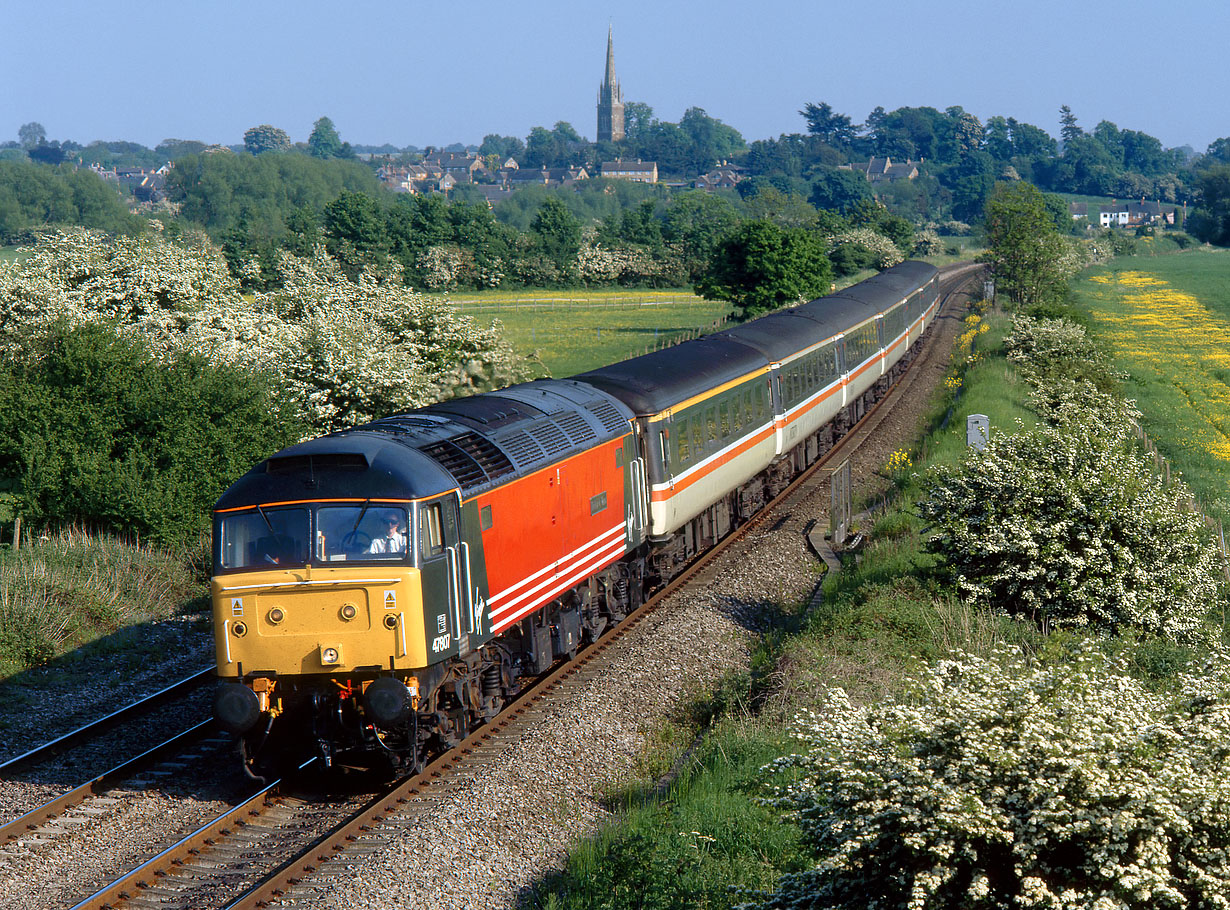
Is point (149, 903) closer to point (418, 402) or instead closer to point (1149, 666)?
point (1149, 666)

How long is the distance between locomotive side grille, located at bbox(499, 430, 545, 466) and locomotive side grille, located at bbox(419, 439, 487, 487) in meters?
0.86

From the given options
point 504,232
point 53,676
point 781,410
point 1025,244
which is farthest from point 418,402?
point 504,232

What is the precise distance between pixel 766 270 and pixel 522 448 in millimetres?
51307

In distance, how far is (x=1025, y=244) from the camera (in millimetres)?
59125

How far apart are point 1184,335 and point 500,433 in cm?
5142

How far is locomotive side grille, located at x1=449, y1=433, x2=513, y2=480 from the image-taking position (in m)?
12.9

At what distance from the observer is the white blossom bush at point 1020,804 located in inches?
246

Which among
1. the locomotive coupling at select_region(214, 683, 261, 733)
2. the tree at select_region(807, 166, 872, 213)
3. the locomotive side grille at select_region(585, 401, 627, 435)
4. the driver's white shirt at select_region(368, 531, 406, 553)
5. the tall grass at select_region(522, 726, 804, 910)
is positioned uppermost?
the tree at select_region(807, 166, 872, 213)

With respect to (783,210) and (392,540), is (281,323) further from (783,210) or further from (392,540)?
(783,210)

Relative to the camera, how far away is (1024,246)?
59.2m

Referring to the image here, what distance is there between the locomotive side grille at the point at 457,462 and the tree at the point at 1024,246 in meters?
52.3

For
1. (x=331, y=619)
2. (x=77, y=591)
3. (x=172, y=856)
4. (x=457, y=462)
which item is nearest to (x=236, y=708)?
(x=331, y=619)

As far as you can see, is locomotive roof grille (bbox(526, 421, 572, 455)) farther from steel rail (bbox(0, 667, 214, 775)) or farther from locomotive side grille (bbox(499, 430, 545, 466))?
steel rail (bbox(0, 667, 214, 775))

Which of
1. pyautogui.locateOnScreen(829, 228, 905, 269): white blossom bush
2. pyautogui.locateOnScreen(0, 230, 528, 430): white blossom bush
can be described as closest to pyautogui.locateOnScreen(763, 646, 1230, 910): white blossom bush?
pyautogui.locateOnScreen(0, 230, 528, 430): white blossom bush
